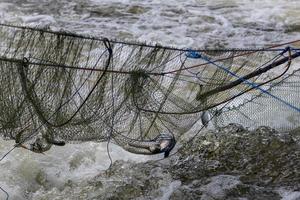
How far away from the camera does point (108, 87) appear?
14.6 feet

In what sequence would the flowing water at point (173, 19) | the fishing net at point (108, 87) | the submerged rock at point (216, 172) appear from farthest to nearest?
the flowing water at point (173, 19) < the submerged rock at point (216, 172) < the fishing net at point (108, 87)

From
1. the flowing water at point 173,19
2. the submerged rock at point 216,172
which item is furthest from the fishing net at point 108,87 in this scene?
the flowing water at point 173,19

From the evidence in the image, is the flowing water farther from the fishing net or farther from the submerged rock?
the fishing net

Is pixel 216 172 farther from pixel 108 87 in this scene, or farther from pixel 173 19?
pixel 173 19

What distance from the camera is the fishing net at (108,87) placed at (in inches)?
170

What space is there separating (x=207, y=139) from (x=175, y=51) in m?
1.80

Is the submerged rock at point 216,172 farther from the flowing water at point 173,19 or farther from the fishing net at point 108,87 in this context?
the flowing water at point 173,19

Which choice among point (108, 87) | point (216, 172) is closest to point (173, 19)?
point (216, 172)

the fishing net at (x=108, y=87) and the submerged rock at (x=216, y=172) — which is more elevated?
the fishing net at (x=108, y=87)

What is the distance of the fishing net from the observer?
14.1ft

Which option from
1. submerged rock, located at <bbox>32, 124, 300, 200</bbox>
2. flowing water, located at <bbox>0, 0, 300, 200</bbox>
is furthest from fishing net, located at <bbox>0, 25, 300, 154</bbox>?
flowing water, located at <bbox>0, 0, 300, 200</bbox>

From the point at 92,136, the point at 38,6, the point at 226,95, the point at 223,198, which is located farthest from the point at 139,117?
the point at 38,6

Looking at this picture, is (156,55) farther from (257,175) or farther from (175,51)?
(257,175)

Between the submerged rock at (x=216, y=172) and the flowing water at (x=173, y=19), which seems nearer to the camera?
the submerged rock at (x=216, y=172)
